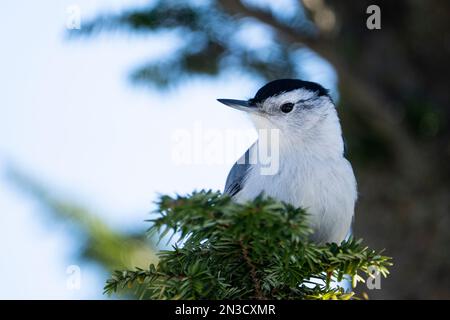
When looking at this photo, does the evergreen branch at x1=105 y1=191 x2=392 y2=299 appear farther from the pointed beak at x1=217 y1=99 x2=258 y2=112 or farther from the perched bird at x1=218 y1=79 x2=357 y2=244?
the pointed beak at x1=217 y1=99 x2=258 y2=112

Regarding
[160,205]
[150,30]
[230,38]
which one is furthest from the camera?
[230,38]

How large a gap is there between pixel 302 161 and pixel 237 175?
1.01ft

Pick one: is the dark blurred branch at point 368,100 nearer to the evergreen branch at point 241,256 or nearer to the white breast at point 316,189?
the white breast at point 316,189

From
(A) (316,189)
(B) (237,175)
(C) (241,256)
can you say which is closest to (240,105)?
(B) (237,175)

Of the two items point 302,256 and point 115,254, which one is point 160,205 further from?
point 115,254

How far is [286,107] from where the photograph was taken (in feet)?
9.59

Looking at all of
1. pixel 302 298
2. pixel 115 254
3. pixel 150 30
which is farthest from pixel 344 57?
pixel 302 298

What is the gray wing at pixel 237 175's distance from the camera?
2732 mm

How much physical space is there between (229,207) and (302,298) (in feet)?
1.51

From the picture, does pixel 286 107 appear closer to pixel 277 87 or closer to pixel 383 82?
pixel 277 87

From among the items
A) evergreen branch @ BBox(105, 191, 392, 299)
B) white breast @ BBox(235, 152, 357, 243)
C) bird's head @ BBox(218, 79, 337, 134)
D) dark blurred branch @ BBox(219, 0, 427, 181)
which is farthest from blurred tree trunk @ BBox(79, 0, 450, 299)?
evergreen branch @ BBox(105, 191, 392, 299)

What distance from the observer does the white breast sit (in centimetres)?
247

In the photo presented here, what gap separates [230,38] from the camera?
327cm

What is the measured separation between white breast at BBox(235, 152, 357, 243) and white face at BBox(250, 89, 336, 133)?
28 cm
